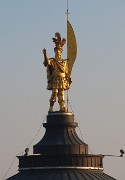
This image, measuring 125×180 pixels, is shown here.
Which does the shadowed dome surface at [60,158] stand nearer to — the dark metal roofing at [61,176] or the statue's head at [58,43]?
the dark metal roofing at [61,176]

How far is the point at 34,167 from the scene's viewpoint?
335 ft

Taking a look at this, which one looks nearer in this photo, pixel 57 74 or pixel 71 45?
pixel 57 74

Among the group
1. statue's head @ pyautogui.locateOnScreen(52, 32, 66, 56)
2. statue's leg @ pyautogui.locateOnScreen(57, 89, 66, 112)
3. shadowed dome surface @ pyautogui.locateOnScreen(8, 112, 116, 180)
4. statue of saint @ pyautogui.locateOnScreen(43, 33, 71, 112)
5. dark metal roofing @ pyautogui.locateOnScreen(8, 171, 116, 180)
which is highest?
statue's head @ pyautogui.locateOnScreen(52, 32, 66, 56)

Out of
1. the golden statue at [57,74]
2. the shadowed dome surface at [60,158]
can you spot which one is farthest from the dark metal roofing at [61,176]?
the golden statue at [57,74]

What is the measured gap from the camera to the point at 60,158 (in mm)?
101750

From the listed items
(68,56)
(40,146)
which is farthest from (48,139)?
(68,56)

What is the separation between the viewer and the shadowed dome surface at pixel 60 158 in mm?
101188

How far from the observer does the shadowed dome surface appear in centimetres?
10119

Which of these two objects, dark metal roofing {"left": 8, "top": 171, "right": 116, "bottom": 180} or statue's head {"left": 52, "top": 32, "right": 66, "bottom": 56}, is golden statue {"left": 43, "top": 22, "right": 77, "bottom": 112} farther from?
dark metal roofing {"left": 8, "top": 171, "right": 116, "bottom": 180}

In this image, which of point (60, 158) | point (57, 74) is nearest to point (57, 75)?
point (57, 74)

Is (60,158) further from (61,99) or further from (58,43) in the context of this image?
(58,43)

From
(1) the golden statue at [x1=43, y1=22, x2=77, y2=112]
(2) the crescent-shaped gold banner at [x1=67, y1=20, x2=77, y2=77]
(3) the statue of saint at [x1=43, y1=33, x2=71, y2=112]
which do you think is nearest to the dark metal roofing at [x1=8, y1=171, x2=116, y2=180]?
(1) the golden statue at [x1=43, y1=22, x2=77, y2=112]

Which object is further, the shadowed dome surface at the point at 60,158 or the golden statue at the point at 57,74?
the golden statue at the point at 57,74

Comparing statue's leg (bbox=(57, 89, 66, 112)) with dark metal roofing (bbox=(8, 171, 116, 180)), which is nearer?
dark metal roofing (bbox=(8, 171, 116, 180))
